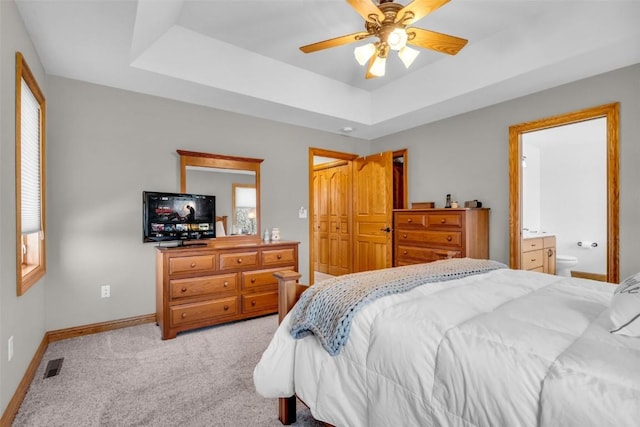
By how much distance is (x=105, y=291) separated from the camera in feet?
10.1

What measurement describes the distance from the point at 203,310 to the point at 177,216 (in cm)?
101

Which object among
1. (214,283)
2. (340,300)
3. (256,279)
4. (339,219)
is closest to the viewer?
(340,300)

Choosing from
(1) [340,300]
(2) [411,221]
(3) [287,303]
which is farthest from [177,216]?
(2) [411,221]

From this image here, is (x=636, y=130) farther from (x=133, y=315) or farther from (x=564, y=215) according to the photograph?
(x=133, y=315)

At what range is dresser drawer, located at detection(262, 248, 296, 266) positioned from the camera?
11.5 feet

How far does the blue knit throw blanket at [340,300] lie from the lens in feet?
4.34

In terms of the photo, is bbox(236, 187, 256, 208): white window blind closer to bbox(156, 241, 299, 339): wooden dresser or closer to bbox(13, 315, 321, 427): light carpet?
bbox(156, 241, 299, 339): wooden dresser

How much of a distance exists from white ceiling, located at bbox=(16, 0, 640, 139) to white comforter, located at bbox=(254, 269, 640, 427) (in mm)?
2143

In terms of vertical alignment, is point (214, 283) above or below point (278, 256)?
below

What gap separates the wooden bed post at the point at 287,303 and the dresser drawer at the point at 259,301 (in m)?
1.69

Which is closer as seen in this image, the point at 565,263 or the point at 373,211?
the point at 565,263

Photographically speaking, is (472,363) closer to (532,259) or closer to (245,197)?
(245,197)

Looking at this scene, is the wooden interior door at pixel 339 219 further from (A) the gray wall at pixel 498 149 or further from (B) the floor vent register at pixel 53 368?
(B) the floor vent register at pixel 53 368

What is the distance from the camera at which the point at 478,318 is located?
1.17 metres
